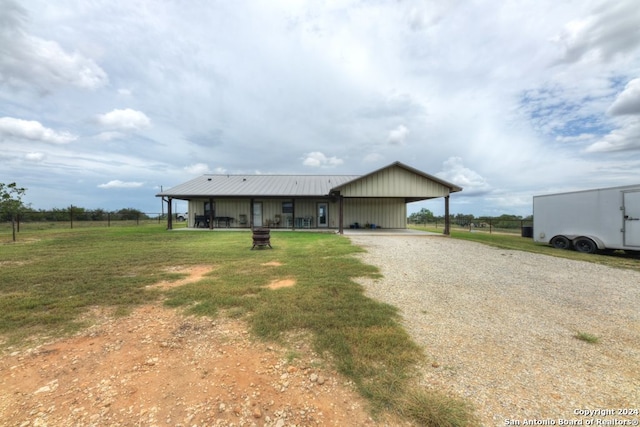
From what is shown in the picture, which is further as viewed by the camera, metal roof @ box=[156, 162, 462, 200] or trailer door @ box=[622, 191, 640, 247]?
metal roof @ box=[156, 162, 462, 200]

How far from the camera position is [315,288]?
199 inches

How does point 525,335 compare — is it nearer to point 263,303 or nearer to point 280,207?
point 263,303

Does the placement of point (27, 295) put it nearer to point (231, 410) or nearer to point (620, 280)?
point (231, 410)

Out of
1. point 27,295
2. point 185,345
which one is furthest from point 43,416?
point 27,295

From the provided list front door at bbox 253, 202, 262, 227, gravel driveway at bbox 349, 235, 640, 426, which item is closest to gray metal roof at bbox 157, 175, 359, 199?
front door at bbox 253, 202, 262, 227

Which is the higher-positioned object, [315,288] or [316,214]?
[316,214]

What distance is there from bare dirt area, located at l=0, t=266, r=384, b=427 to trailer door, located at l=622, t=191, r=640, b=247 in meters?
12.8

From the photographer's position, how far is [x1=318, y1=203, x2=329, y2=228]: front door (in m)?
21.3

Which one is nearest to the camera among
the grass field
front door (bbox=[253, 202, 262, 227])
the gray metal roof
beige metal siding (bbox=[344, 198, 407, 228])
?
the grass field

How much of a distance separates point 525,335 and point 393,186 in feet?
44.2

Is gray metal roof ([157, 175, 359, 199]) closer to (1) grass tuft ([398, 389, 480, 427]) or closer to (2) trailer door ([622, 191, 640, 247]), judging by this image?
(2) trailer door ([622, 191, 640, 247])

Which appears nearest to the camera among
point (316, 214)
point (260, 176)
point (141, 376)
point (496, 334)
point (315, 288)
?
point (141, 376)

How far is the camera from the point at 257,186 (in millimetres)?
21516

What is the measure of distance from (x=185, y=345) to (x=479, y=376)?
10.1ft
